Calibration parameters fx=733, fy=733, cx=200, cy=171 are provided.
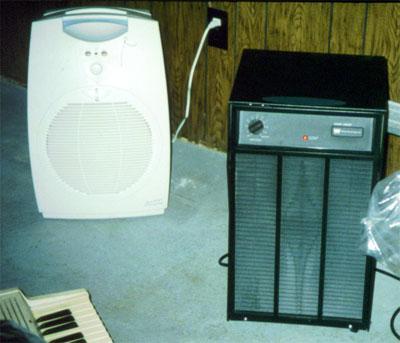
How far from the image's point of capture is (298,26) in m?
1.87

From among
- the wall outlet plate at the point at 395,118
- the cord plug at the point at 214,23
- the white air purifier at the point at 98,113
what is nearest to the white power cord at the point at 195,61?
the cord plug at the point at 214,23

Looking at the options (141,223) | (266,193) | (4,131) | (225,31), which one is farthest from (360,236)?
(4,131)

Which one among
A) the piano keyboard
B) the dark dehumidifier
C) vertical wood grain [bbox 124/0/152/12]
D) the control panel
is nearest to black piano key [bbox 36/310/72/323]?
the piano keyboard

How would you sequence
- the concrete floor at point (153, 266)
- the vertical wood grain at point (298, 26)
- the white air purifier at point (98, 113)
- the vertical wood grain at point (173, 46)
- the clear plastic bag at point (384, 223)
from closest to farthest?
1. the clear plastic bag at point (384, 223)
2. the concrete floor at point (153, 266)
3. the white air purifier at point (98, 113)
4. the vertical wood grain at point (298, 26)
5. the vertical wood grain at point (173, 46)

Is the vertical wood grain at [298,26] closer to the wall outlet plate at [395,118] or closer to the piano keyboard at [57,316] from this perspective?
the wall outlet plate at [395,118]

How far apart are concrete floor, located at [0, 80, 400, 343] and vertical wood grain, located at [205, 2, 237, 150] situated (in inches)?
4.4

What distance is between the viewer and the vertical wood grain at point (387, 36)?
1.72 m

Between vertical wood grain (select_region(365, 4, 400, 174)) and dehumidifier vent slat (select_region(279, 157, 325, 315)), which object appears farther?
vertical wood grain (select_region(365, 4, 400, 174))

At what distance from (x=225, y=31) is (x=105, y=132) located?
48cm

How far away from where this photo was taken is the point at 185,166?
7.11ft

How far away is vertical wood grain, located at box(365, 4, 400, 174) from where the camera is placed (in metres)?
1.72

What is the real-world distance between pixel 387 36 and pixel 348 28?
0.10m

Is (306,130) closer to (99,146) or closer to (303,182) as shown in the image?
(303,182)

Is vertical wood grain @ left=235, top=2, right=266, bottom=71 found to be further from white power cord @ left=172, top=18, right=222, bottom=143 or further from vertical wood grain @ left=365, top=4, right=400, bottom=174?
vertical wood grain @ left=365, top=4, right=400, bottom=174
